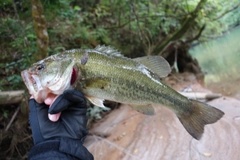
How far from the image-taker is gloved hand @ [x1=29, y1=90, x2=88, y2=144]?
6.02ft

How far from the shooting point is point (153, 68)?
215cm

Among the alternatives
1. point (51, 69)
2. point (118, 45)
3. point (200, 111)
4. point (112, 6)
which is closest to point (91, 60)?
point (51, 69)

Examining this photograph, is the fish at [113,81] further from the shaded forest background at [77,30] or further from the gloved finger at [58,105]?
the shaded forest background at [77,30]

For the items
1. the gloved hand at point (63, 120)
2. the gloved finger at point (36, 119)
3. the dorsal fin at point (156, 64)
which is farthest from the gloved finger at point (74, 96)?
the dorsal fin at point (156, 64)

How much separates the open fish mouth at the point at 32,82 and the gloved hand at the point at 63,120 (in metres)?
0.20

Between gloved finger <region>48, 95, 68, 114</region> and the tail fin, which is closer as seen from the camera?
gloved finger <region>48, 95, 68, 114</region>

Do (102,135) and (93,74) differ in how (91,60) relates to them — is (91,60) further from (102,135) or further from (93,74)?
(102,135)

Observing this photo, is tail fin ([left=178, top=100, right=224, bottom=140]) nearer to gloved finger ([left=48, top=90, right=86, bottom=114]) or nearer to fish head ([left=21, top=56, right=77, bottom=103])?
gloved finger ([left=48, top=90, right=86, bottom=114])

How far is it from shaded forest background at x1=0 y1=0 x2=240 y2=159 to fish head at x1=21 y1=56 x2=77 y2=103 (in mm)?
1784

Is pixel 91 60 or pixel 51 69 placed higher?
pixel 91 60

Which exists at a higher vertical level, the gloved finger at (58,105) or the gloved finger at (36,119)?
the gloved finger at (58,105)

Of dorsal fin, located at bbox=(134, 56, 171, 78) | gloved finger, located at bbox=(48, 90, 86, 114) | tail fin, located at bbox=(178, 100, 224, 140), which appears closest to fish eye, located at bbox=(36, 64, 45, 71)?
gloved finger, located at bbox=(48, 90, 86, 114)

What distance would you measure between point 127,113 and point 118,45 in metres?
2.75

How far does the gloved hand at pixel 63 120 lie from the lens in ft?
6.02
